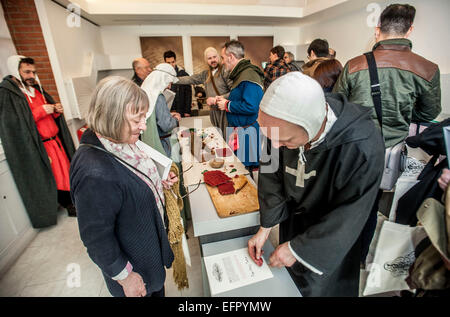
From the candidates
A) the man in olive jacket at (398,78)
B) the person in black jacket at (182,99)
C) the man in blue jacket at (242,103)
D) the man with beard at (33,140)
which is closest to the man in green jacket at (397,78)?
the man in olive jacket at (398,78)

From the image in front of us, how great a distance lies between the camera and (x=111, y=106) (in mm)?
773

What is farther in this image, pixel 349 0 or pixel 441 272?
pixel 349 0

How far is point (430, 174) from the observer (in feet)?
3.45

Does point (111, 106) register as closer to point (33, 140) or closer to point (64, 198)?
point (33, 140)

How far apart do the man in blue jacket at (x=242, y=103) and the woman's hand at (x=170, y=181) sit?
0.88 metres

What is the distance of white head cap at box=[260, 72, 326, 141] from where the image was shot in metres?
0.66

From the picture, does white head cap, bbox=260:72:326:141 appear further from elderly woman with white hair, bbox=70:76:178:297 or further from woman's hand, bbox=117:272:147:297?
woman's hand, bbox=117:272:147:297

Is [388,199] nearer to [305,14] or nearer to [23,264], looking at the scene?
[23,264]

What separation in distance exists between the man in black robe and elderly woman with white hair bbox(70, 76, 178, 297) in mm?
514

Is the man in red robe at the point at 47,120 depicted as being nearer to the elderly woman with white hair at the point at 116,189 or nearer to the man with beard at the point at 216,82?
the man with beard at the point at 216,82

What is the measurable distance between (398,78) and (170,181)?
1.58 metres

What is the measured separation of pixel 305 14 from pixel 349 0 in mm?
1206

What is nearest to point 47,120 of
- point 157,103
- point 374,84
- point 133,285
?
point 157,103
